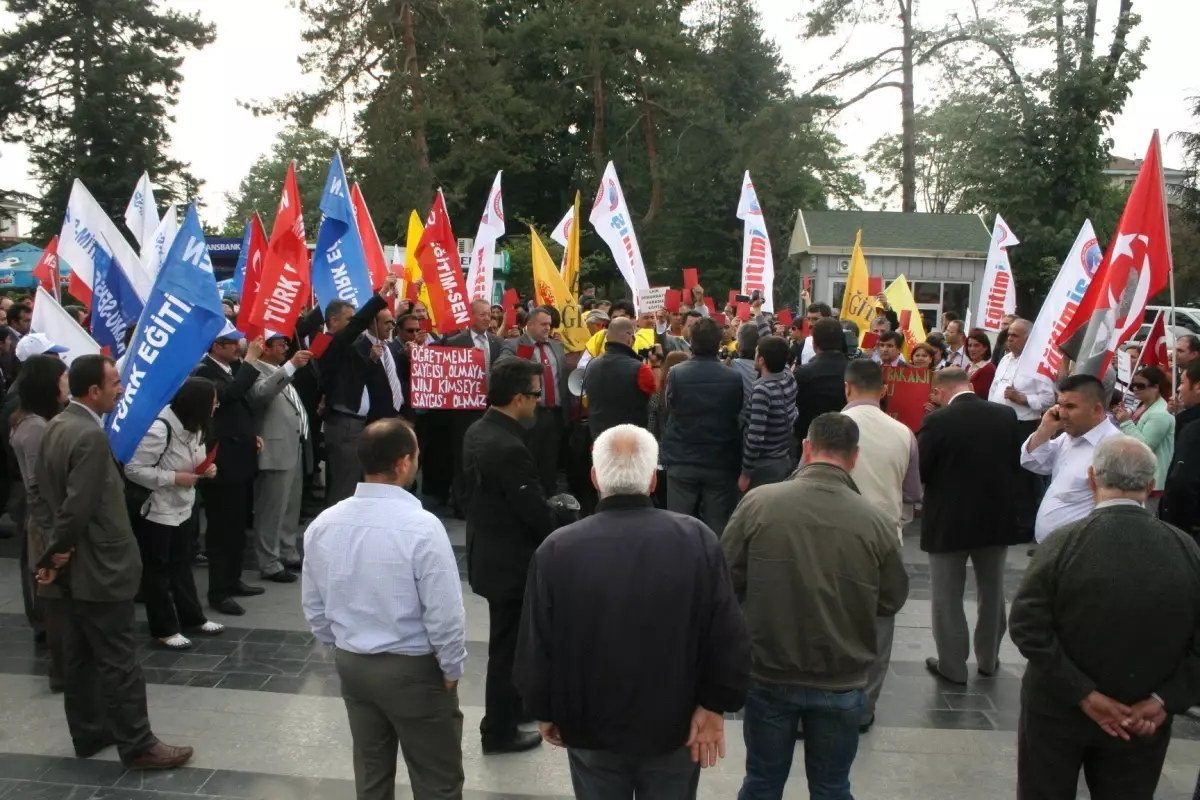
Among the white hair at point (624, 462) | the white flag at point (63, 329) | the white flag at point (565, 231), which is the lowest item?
the white hair at point (624, 462)

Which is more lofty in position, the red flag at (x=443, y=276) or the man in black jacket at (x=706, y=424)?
the red flag at (x=443, y=276)

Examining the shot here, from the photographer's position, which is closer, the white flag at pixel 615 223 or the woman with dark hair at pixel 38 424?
the woman with dark hair at pixel 38 424

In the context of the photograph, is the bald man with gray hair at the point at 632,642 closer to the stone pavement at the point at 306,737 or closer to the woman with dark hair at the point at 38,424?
the stone pavement at the point at 306,737

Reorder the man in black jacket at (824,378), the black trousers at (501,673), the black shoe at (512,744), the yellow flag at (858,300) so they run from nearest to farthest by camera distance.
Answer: the black trousers at (501,673)
the black shoe at (512,744)
the man in black jacket at (824,378)
the yellow flag at (858,300)

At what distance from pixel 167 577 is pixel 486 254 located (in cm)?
663

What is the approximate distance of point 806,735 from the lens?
12.1 ft

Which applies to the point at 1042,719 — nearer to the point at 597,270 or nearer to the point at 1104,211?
the point at 1104,211

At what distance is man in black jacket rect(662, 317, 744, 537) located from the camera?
7102mm

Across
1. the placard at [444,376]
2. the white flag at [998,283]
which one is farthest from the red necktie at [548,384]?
the white flag at [998,283]

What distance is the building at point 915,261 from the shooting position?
91.1 ft

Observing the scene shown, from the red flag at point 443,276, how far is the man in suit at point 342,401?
1710mm

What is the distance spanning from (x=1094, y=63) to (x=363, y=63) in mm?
19235

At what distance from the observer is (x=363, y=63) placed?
2761 centimetres

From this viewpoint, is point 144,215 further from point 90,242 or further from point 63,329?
point 63,329
